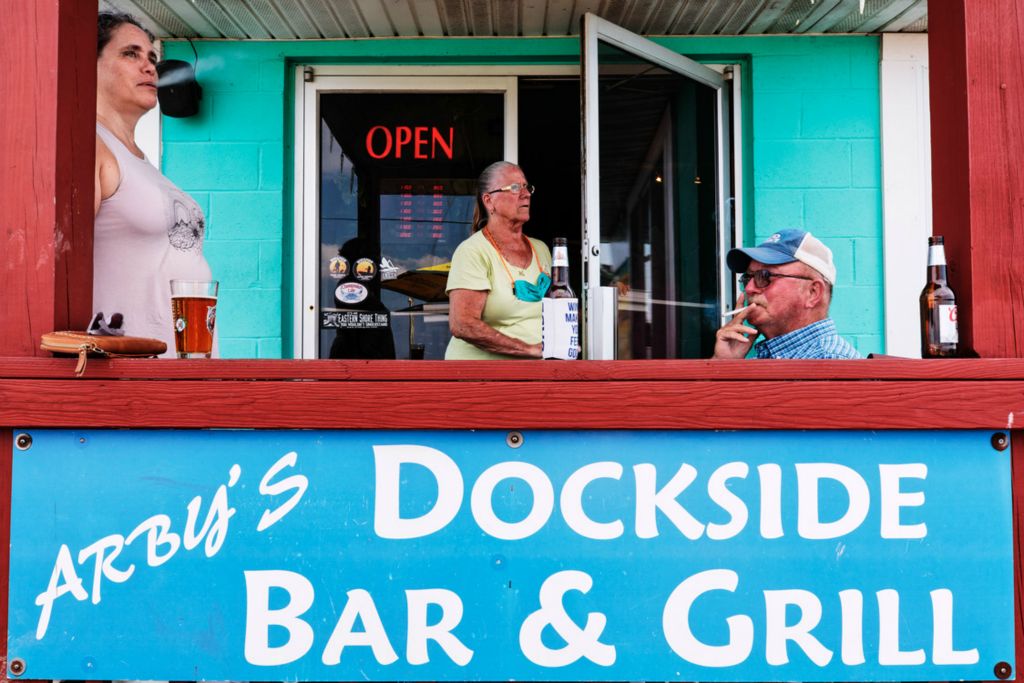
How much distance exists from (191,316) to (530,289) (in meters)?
1.57

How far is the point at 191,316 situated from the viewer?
157 cm

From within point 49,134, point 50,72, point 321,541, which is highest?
point 50,72

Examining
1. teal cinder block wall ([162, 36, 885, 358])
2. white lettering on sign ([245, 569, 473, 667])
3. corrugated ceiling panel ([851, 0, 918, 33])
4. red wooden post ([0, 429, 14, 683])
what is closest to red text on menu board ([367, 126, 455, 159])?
teal cinder block wall ([162, 36, 885, 358])

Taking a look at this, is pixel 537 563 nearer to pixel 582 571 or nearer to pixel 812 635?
pixel 582 571

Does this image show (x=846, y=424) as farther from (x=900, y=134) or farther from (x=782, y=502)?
(x=900, y=134)

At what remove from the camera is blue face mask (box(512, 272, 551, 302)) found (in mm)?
2916

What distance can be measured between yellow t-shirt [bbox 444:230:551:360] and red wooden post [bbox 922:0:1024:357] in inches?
64.6

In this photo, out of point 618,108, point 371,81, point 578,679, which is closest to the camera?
point 578,679

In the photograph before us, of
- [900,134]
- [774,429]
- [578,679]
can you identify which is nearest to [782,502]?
[774,429]

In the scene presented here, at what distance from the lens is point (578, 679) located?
4.48ft

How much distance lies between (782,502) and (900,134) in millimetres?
Result: 3000

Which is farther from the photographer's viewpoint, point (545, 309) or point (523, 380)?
point (545, 309)

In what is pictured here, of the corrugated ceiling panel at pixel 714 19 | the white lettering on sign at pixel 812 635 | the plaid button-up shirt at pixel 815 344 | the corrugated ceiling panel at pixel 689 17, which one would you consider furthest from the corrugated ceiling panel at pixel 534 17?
→ the white lettering on sign at pixel 812 635

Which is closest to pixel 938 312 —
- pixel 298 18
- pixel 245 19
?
pixel 298 18
